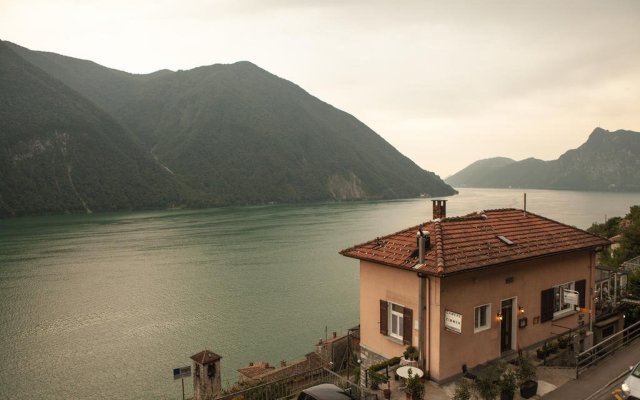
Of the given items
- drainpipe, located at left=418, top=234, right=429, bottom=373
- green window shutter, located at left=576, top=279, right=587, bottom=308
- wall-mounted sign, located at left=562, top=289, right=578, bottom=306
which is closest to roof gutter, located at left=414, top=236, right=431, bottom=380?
drainpipe, located at left=418, top=234, right=429, bottom=373

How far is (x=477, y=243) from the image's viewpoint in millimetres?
13883

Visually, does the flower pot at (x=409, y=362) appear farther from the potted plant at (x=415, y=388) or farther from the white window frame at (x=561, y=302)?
the white window frame at (x=561, y=302)

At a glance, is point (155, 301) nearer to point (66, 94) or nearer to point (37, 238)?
point (37, 238)

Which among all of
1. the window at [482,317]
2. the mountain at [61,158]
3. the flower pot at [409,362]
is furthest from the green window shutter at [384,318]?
the mountain at [61,158]

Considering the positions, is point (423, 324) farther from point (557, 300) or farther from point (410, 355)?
point (557, 300)

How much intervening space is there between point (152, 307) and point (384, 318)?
1183 inches

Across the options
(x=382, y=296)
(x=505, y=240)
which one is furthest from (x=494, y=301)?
(x=382, y=296)

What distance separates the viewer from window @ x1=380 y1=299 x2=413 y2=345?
1337 centimetres

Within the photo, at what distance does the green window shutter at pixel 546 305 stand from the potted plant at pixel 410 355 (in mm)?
5326

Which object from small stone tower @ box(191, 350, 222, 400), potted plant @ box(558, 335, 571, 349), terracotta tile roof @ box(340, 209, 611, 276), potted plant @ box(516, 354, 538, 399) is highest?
terracotta tile roof @ box(340, 209, 611, 276)

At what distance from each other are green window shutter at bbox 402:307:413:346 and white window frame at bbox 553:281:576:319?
6.04m

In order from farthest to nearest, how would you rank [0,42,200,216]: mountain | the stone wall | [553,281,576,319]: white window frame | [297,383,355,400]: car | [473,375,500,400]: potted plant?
1. [0,42,200,216]: mountain
2. [553,281,576,319]: white window frame
3. the stone wall
4. [473,375,500,400]: potted plant
5. [297,383,355,400]: car

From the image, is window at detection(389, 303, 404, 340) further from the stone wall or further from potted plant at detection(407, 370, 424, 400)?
potted plant at detection(407, 370, 424, 400)

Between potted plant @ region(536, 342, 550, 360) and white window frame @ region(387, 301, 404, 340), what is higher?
white window frame @ region(387, 301, 404, 340)
